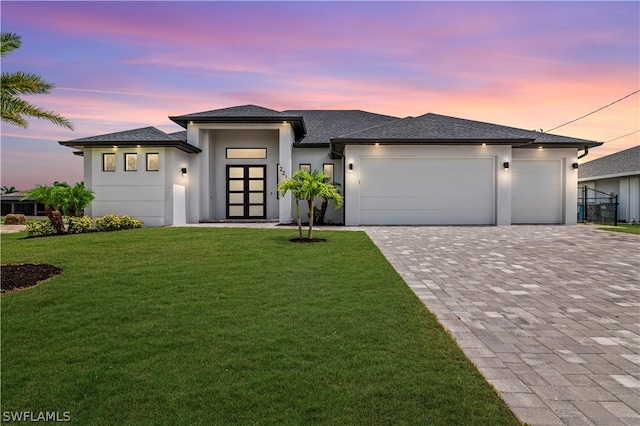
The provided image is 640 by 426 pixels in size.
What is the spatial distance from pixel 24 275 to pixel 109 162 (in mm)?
10686

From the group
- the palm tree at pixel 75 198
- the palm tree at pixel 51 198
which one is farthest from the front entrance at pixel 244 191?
the palm tree at pixel 51 198

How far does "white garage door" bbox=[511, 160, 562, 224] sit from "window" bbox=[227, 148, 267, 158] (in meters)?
11.7

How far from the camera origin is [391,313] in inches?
177

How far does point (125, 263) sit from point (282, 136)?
34.5 feet

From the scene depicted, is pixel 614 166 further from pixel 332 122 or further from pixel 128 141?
pixel 128 141

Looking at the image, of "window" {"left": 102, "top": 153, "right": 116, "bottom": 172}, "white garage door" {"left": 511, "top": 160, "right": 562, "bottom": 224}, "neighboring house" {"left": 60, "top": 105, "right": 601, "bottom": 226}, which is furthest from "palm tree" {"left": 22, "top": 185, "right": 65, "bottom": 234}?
"white garage door" {"left": 511, "top": 160, "right": 562, "bottom": 224}

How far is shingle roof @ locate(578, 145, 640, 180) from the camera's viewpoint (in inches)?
849

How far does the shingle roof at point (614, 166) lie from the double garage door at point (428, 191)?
10997mm

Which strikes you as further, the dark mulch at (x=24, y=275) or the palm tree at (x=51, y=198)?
the palm tree at (x=51, y=198)

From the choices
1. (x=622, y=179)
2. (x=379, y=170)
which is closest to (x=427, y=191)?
(x=379, y=170)

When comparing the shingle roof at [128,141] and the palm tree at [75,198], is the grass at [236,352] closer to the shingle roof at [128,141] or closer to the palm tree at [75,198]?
the palm tree at [75,198]

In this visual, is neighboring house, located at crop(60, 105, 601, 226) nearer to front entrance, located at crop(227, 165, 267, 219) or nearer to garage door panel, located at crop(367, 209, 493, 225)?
garage door panel, located at crop(367, 209, 493, 225)

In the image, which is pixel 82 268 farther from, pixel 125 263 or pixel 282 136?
pixel 282 136

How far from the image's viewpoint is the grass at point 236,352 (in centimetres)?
246
